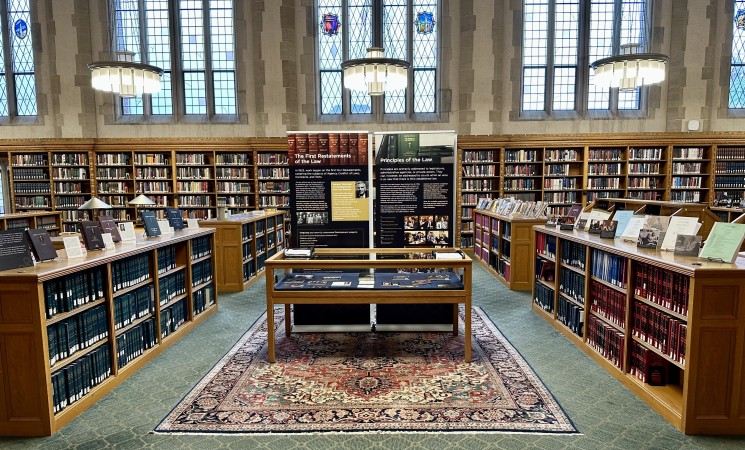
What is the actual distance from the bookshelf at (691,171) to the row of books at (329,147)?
902cm

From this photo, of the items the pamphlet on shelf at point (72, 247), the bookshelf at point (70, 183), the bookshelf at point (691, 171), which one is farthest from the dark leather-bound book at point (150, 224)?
the bookshelf at point (691, 171)

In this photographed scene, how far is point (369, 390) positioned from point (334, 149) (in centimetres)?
304

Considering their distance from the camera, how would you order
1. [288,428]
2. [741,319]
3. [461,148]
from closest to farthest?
[741,319] < [288,428] < [461,148]

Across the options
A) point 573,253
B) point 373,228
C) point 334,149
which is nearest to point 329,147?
point 334,149

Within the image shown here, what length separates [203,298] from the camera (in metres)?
5.80

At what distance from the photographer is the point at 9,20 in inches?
449

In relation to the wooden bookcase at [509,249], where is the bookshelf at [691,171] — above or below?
above

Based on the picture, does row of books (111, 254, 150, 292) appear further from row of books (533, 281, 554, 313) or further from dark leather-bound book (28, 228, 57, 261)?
row of books (533, 281, 554, 313)

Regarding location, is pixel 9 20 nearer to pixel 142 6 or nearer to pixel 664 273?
pixel 142 6

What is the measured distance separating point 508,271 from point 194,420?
18.5ft

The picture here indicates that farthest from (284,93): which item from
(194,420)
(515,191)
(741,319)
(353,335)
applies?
(741,319)

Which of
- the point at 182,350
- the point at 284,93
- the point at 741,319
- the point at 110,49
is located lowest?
the point at 182,350

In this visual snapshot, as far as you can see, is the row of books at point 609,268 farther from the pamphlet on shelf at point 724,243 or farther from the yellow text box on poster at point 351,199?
the yellow text box on poster at point 351,199

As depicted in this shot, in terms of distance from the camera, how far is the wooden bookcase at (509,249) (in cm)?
719
